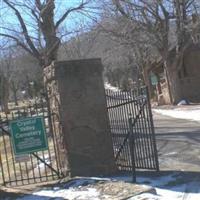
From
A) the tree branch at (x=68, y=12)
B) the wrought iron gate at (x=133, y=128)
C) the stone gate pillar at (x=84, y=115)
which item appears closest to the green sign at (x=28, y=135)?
the stone gate pillar at (x=84, y=115)

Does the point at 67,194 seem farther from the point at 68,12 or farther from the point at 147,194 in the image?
the point at 68,12

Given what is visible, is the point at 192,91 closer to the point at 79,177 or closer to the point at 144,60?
the point at 144,60

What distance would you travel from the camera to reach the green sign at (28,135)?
10.8 meters

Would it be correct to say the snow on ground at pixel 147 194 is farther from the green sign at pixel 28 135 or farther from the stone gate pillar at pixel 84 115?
the green sign at pixel 28 135

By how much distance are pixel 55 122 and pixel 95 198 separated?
2.85 meters

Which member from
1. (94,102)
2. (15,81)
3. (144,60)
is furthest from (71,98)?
(15,81)

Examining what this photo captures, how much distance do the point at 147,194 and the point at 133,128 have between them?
242cm

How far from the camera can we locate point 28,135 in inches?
431

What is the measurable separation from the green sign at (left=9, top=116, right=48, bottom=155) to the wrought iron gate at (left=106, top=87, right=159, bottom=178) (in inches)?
58.7

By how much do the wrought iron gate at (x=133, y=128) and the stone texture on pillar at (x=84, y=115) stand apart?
444mm

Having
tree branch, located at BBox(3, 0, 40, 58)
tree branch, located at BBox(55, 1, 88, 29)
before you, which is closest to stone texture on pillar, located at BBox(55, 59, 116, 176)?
tree branch, located at BBox(55, 1, 88, 29)

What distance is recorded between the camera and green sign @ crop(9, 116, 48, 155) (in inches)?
427

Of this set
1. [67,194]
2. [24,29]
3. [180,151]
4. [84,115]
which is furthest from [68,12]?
[67,194]

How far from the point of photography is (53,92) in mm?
11328
